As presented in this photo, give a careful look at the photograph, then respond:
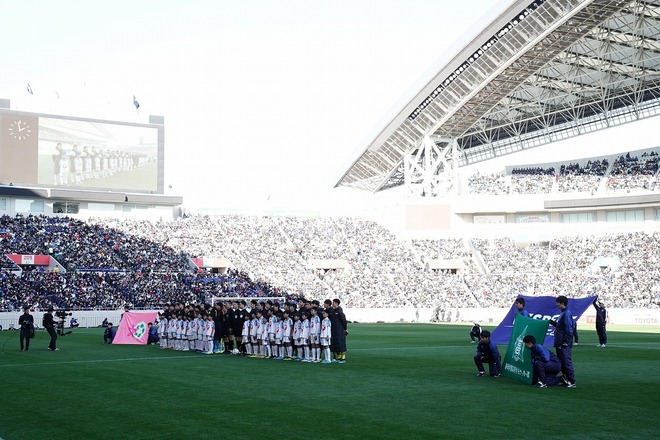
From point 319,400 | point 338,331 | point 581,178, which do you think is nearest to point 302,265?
point 581,178

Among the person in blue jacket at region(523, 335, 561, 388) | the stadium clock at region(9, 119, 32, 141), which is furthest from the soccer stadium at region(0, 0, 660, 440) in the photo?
the person in blue jacket at region(523, 335, 561, 388)

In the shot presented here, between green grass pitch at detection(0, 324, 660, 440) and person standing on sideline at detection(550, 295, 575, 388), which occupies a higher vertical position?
person standing on sideline at detection(550, 295, 575, 388)

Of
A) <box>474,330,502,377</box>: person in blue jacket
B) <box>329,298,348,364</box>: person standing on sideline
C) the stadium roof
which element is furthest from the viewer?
the stadium roof

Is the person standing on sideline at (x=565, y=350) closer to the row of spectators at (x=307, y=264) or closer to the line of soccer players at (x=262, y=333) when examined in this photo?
the line of soccer players at (x=262, y=333)

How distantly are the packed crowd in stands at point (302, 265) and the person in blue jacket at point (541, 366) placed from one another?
38.6 meters

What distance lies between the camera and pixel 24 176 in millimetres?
60594

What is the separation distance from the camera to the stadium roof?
48812 millimetres

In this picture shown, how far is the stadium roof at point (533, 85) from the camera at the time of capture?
160ft

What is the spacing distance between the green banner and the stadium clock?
51.3 metres

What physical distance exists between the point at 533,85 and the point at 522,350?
167ft

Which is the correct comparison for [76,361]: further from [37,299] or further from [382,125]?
[382,125]

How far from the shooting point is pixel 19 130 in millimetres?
59688

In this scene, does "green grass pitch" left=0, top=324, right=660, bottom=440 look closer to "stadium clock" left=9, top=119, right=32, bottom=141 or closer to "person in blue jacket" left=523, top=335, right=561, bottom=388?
"person in blue jacket" left=523, top=335, right=561, bottom=388

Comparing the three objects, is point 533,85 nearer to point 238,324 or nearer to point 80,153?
point 80,153
